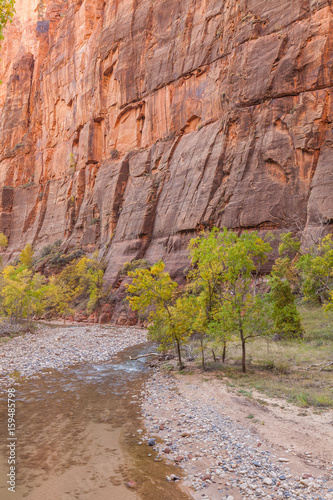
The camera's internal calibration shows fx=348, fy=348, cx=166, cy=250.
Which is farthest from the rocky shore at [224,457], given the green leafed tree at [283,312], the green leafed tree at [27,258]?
the green leafed tree at [27,258]

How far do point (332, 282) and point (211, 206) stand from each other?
1619cm

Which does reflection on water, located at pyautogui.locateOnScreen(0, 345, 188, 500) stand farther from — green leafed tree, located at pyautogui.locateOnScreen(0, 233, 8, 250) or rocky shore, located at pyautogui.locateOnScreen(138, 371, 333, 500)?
green leafed tree, located at pyautogui.locateOnScreen(0, 233, 8, 250)

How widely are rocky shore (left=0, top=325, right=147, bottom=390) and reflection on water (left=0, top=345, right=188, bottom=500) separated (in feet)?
8.37

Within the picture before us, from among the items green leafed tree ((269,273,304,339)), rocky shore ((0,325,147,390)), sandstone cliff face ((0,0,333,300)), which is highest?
sandstone cliff face ((0,0,333,300))

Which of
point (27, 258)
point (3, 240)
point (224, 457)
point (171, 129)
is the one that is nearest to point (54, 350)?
point (224, 457)

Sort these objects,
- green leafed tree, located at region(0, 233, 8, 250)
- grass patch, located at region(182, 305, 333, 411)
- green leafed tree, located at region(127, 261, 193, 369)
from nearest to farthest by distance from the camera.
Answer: grass patch, located at region(182, 305, 333, 411), green leafed tree, located at region(127, 261, 193, 369), green leafed tree, located at region(0, 233, 8, 250)

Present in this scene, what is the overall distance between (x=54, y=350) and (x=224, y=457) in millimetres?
16789

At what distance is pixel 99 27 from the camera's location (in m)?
62.8

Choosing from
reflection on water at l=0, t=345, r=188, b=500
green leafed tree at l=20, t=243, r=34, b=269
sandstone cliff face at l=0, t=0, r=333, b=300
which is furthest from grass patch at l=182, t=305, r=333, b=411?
green leafed tree at l=20, t=243, r=34, b=269

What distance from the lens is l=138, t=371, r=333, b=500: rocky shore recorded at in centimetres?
677

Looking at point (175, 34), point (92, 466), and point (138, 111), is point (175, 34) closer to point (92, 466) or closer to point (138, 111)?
point (138, 111)

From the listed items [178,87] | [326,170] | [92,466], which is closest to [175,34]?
[178,87]

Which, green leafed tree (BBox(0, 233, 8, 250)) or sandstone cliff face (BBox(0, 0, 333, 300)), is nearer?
sandstone cliff face (BBox(0, 0, 333, 300))

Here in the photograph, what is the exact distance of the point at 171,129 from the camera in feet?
158
